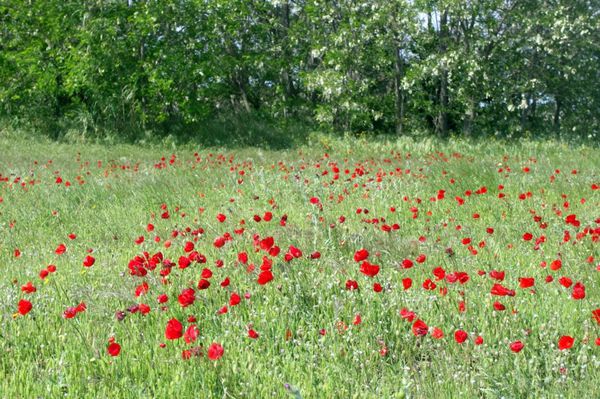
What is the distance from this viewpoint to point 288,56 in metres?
23.2

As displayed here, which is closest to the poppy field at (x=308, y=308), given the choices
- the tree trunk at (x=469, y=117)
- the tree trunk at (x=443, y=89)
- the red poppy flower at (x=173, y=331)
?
the red poppy flower at (x=173, y=331)

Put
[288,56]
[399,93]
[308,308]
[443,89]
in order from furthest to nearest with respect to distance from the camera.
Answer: [288,56], [399,93], [443,89], [308,308]

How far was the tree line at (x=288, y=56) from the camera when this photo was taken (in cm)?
1883

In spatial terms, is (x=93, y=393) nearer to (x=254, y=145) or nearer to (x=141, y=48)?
(x=254, y=145)

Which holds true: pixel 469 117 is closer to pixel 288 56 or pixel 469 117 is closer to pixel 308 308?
pixel 288 56

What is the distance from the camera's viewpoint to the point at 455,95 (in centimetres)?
2075

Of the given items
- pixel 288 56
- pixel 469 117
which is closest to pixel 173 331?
pixel 469 117

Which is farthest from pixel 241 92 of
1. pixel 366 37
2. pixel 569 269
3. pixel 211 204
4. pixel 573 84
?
pixel 569 269

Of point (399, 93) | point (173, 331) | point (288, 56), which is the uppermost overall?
point (288, 56)

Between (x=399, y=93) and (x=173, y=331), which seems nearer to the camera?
(x=173, y=331)

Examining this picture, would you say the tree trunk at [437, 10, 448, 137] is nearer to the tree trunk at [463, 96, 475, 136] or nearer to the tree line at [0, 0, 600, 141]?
the tree line at [0, 0, 600, 141]

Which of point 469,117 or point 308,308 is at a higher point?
point 469,117

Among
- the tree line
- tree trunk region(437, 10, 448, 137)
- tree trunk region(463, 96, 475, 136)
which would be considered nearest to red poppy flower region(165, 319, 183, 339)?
the tree line

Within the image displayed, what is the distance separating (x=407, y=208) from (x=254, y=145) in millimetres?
14026
